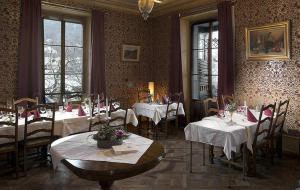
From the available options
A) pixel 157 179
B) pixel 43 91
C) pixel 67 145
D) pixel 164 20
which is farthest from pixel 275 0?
pixel 43 91

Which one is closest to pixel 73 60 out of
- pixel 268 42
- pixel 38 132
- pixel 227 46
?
pixel 38 132

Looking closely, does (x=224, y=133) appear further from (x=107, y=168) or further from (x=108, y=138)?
(x=107, y=168)

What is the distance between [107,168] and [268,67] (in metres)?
4.51

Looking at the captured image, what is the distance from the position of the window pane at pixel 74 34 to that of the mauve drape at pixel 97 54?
1.50ft

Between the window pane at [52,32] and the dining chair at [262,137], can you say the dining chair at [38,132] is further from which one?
the dining chair at [262,137]

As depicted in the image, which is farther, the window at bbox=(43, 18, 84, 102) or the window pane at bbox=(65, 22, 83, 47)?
the window pane at bbox=(65, 22, 83, 47)

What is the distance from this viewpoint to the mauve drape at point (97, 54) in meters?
6.95

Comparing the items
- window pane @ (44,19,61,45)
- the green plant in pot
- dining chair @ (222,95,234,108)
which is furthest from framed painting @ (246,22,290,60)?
window pane @ (44,19,61,45)

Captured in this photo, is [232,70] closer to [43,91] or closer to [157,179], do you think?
[157,179]

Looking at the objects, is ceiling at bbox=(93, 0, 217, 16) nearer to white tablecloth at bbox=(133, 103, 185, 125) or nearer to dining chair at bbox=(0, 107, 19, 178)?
white tablecloth at bbox=(133, 103, 185, 125)

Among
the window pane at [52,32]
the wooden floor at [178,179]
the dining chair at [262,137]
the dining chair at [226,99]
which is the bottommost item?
the wooden floor at [178,179]

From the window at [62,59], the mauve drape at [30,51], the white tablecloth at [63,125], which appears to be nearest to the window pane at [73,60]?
the window at [62,59]

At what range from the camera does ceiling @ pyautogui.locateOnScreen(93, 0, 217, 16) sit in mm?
6852

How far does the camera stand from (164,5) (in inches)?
299
